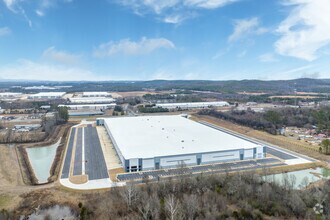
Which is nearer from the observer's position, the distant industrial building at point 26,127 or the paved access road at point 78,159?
the paved access road at point 78,159

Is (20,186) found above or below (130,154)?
below

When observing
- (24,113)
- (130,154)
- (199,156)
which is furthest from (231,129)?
(24,113)

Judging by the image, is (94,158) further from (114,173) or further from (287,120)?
(287,120)

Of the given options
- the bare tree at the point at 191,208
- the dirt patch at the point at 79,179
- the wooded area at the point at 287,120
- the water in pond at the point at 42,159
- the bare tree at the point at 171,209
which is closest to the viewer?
the bare tree at the point at 171,209

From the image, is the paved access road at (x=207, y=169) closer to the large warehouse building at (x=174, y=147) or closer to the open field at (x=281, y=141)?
the large warehouse building at (x=174, y=147)

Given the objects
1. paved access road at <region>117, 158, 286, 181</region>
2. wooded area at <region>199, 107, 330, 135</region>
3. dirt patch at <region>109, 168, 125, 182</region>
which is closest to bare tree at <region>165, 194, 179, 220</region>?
paved access road at <region>117, 158, 286, 181</region>

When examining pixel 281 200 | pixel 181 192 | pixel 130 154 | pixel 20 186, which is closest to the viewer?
pixel 281 200

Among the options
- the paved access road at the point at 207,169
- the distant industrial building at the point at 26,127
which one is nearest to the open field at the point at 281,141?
the paved access road at the point at 207,169

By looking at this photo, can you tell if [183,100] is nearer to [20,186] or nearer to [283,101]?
[283,101]
